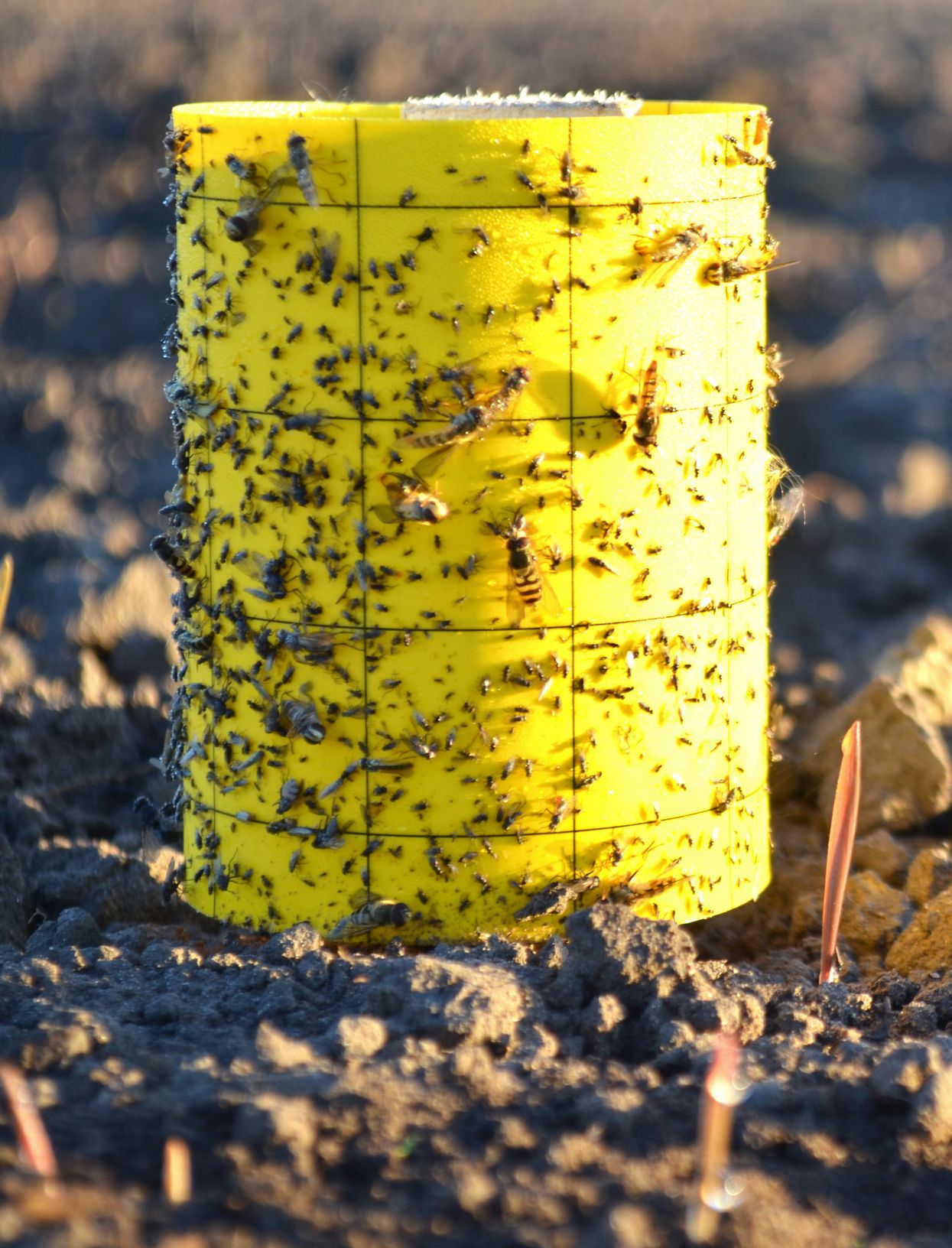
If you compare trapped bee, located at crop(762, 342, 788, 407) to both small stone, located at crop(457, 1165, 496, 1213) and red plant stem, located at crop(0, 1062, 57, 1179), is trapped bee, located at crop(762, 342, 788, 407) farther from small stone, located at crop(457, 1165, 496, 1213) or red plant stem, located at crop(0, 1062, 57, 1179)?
red plant stem, located at crop(0, 1062, 57, 1179)

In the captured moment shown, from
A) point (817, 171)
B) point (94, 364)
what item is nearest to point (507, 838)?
point (94, 364)

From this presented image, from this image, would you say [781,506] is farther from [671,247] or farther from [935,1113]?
[935,1113]

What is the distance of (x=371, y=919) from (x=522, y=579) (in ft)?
3.09

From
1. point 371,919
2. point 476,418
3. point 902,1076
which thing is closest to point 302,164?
point 476,418

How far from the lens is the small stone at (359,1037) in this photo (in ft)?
12.3

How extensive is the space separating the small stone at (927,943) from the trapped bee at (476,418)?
6.08 feet

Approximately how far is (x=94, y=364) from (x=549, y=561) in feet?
30.3

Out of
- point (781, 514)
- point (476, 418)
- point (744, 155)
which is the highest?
point (744, 155)

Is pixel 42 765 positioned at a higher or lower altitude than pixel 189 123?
lower

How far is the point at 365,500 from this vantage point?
451 cm

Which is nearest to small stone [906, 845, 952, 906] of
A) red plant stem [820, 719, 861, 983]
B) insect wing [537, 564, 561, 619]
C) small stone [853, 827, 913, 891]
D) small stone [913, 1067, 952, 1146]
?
small stone [853, 827, 913, 891]

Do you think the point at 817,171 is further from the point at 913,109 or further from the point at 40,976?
the point at 40,976

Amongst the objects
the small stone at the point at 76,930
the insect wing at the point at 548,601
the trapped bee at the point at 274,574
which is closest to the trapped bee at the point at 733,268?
the insect wing at the point at 548,601

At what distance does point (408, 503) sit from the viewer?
4.43 metres
